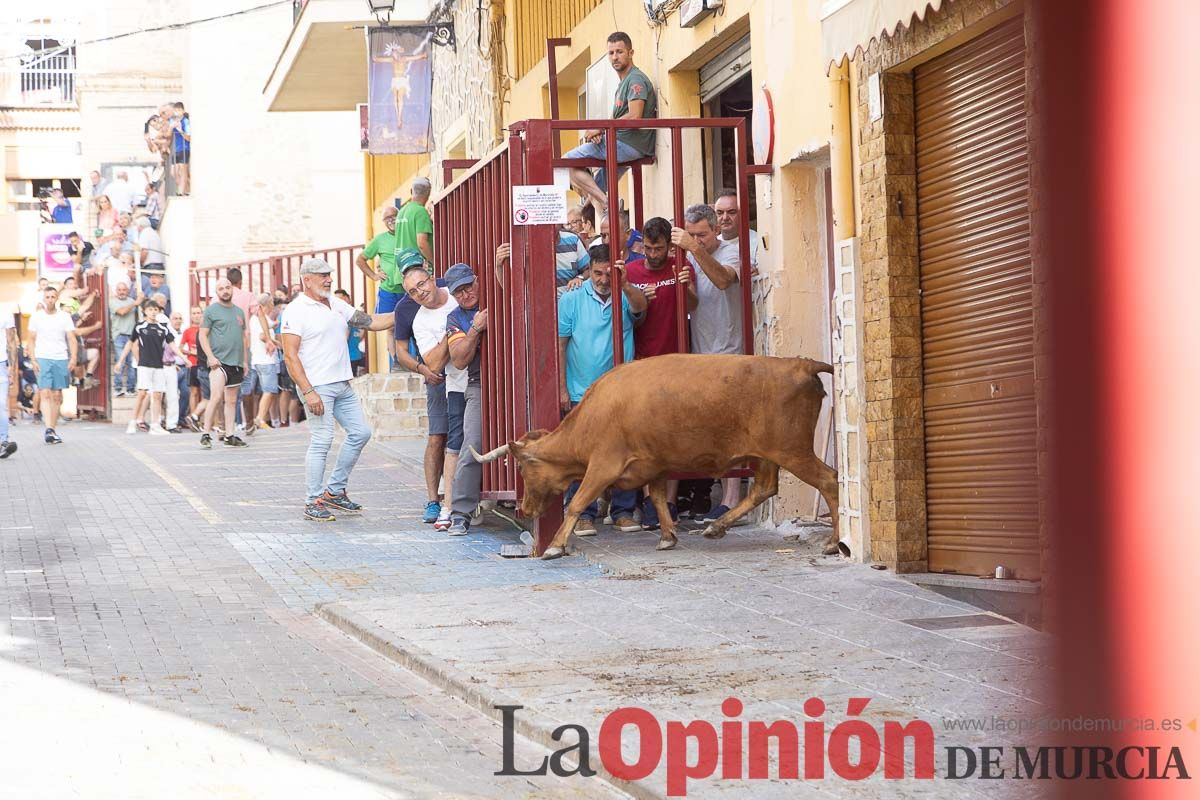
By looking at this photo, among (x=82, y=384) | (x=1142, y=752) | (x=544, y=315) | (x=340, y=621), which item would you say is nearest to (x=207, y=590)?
(x=340, y=621)

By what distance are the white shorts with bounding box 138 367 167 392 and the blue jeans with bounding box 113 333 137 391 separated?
225 inches

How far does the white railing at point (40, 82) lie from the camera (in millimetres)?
62406

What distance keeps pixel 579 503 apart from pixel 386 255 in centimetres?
978

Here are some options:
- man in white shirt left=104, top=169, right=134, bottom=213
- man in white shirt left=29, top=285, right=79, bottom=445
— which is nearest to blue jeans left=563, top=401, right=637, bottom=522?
man in white shirt left=29, top=285, right=79, bottom=445

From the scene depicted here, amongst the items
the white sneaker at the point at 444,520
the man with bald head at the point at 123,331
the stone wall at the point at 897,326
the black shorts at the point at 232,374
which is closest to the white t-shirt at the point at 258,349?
the black shorts at the point at 232,374

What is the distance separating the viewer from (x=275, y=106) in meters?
28.5

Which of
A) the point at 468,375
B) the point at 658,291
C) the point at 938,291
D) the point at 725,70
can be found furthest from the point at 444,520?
the point at 938,291

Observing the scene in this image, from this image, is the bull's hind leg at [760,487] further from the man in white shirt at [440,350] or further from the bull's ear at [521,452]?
the man in white shirt at [440,350]

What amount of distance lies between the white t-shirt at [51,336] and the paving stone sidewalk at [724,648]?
12.9 meters

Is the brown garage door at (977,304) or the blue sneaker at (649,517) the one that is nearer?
the brown garage door at (977,304)

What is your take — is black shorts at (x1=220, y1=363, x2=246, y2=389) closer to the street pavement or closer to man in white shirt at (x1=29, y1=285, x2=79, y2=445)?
man in white shirt at (x1=29, y1=285, x2=79, y2=445)

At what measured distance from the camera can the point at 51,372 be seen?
21062 millimetres

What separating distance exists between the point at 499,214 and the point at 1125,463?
9.83 meters

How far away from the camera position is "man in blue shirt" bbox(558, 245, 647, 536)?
11367mm
